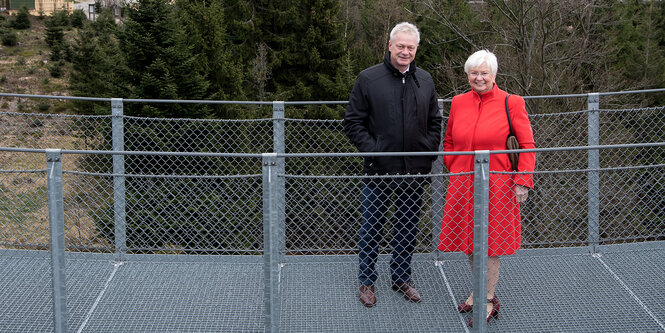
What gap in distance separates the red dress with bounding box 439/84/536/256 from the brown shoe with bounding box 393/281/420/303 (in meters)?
0.47

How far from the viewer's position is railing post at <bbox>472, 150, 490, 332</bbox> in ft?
11.6

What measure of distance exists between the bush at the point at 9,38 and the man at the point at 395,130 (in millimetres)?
30977

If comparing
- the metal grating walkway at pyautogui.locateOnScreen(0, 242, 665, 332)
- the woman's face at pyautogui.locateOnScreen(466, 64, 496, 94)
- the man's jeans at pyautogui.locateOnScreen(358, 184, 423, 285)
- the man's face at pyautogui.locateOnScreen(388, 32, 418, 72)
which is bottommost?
the metal grating walkway at pyautogui.locateOnScreen(0, 242, 665, 332)

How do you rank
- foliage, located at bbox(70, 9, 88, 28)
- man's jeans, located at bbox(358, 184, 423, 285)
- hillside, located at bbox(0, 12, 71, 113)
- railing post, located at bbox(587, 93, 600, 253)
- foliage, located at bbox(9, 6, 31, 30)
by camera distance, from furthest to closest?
1. foliage, located at bbox(9, 6, 31, 30)
2. foliage, located at bbox(70, 9, 88, 28)
3. hillside, located at bbox(0, 12, 71, 113)
4. railing post, located at bbox(587, 93, 600, 253)
5. man's jeans, located at bbox(358, 184, 423, 285)

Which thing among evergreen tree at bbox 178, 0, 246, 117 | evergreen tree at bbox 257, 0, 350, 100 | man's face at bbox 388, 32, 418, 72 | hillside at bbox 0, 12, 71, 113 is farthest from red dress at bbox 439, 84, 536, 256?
Answer: hillside at bbox 0, 12, 71, 113

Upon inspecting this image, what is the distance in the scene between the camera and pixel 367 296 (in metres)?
4.21

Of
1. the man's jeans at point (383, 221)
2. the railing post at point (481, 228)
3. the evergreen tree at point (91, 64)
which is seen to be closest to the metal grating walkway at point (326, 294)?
the man's jeans at point (383, 221)

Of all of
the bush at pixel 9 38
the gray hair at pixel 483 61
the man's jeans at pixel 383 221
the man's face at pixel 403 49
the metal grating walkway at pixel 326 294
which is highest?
the bush at pixel 9 38

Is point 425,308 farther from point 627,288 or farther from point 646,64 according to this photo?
point 646,64

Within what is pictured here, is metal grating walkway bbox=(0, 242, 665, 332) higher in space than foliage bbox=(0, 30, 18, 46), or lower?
lower

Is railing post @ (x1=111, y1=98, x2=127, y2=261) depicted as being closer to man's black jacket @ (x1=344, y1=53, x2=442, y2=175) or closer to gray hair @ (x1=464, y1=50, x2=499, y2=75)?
man's black jacket @ (x1=344, y1=53, x2=442, y2=175)

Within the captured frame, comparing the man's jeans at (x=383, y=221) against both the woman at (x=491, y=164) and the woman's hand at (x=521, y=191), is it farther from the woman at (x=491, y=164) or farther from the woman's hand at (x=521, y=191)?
the woman's hand at (x=521, y=191)

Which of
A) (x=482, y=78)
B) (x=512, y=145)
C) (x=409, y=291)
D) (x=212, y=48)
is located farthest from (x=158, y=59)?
(x=512, y=145)

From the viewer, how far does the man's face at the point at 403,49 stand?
393cm
